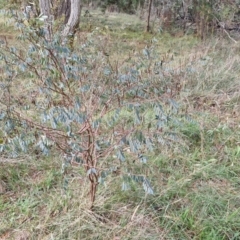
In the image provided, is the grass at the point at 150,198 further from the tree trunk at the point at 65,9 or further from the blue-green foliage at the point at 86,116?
the tree trunk at the point at 65,9

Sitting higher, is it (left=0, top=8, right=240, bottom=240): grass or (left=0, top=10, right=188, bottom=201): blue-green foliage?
(left=0, top=10, right=188, bottom=201): blue-green foliage

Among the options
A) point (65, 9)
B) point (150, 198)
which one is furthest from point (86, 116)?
point (65, 9)

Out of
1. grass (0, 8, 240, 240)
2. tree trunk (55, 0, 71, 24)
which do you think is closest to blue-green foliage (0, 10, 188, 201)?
grass (0, 8, 240, 240)

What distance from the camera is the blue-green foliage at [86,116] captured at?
5.45ft

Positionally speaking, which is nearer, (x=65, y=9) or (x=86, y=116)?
(x=86, y=116)

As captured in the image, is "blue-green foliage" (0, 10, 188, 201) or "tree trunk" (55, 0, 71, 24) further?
"tree trunk" (55, 0, 71, 24)

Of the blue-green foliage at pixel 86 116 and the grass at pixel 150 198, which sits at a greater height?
the blue-green foliage at pixel 86 116

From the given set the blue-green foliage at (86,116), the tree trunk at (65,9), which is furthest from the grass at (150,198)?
the tree trunk at (65,9)

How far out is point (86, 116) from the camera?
5.61 ft

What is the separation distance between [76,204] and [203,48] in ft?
11.3

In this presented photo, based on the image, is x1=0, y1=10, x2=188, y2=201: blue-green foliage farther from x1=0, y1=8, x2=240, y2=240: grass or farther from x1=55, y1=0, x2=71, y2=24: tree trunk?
x1=55, y1=0, x2=71, y2=24: tree trunk

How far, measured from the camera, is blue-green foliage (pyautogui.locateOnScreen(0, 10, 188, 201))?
1.66 m

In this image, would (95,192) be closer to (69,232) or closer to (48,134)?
(69,232)

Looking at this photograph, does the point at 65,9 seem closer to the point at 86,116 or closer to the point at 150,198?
the point at 86,116
